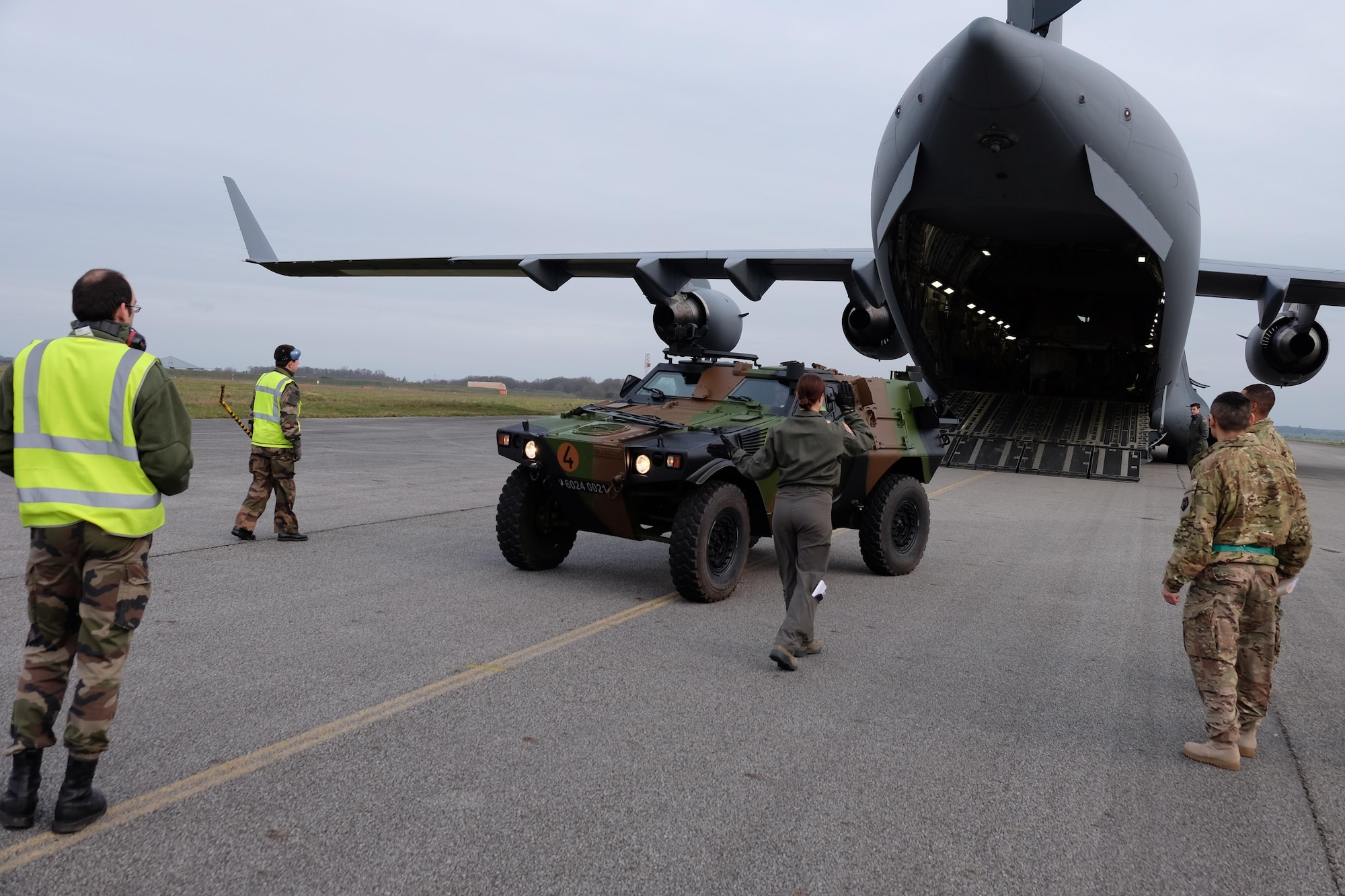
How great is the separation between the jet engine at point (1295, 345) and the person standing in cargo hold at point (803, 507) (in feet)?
70.8

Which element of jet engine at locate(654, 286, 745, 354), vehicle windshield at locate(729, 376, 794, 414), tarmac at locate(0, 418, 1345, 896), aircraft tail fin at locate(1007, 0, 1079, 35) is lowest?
tarmac at locate(0, 418, 1345, 896)

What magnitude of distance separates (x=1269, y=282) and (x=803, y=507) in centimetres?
1952

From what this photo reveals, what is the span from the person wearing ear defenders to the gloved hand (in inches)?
187

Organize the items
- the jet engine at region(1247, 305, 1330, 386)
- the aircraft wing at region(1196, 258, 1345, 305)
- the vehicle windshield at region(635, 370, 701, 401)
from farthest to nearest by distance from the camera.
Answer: the jet engine at region(1247, 305, 1330, 386)
the aircraft wing at region(1196, 258, 1345, 305)
the vehicle windshield at region(635, 370, 701, 401)

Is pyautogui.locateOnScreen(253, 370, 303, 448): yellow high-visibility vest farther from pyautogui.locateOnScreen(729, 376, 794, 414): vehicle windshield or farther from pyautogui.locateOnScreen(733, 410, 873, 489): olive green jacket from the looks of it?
pyautogui.locateOnScreen(733, 410, 873, 489): olive green jacket

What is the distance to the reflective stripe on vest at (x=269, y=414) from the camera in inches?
352

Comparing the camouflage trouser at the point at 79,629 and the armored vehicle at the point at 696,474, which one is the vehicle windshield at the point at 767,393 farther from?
the camouflage trouser at the point at 79,629

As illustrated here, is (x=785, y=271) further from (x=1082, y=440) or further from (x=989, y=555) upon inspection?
(x=989, y=555)

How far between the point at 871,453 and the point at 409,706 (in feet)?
16.4

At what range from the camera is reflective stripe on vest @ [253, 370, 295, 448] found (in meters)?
8.93

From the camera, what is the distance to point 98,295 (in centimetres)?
349

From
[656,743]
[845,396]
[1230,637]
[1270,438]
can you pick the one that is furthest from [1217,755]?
[845,396]

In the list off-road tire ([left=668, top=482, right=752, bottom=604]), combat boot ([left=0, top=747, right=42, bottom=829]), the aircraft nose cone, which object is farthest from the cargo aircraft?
combat boot ([left=0, top=747, right=42, bottom=829])

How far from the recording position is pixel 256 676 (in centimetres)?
503
